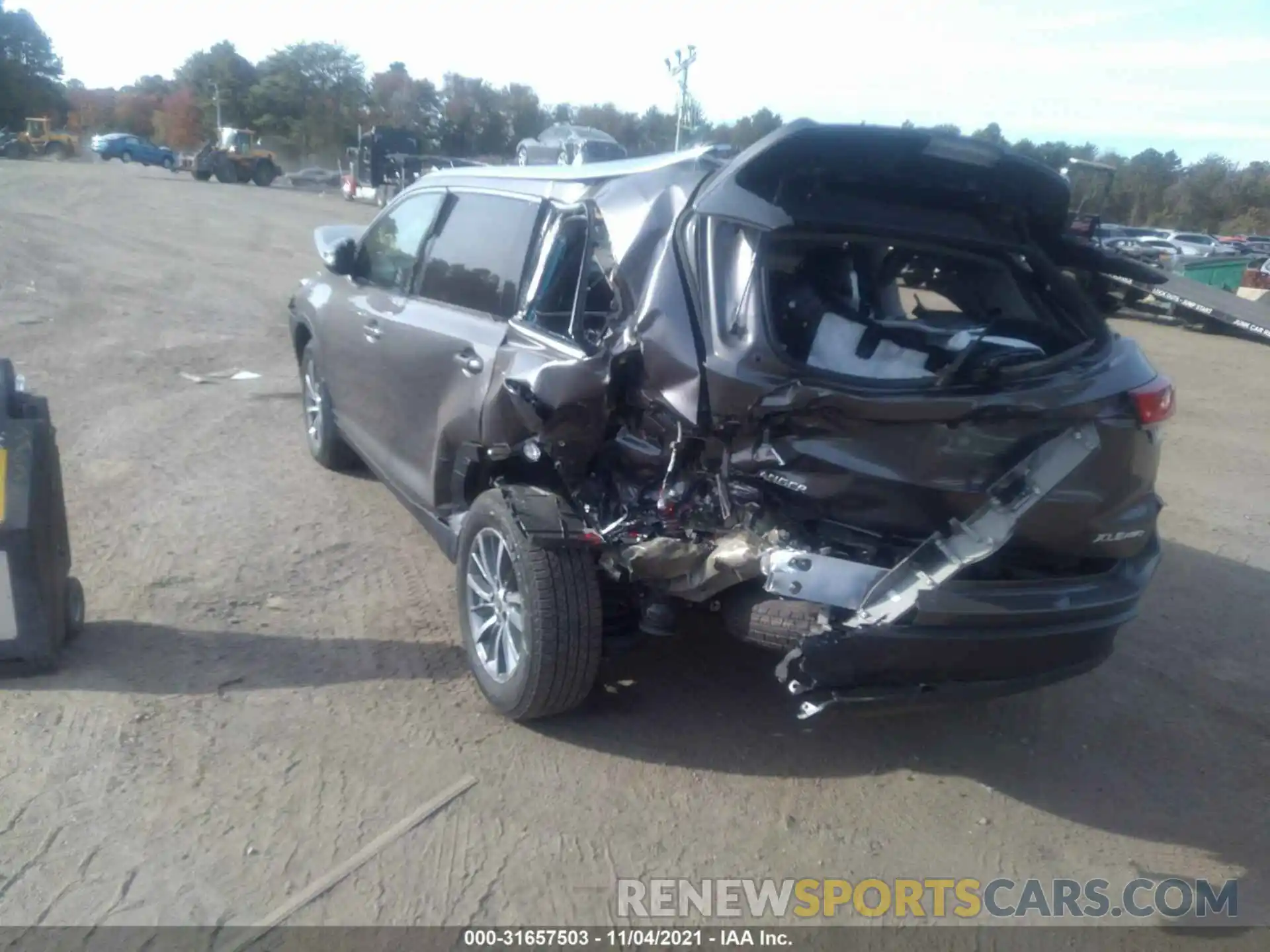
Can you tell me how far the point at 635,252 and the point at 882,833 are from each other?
202 centimetres

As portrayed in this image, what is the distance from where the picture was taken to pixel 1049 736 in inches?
158

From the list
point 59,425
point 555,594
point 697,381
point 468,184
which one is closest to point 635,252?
point 697,381

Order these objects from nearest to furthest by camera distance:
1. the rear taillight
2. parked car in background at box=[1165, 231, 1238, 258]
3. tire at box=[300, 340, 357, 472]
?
the rear taillight → tire at box=[300, 340, 357, 472] → parked car in background at box=[1165, 231, 1238, 258]

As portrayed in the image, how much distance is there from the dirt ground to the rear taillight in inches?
49.8

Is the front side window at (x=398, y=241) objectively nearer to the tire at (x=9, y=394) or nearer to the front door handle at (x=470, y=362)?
the front door handle at (x=470, y=362)

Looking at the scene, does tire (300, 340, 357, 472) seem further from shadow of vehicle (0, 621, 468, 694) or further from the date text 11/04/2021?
the date text 11/04/2021

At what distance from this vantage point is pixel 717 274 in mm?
3227

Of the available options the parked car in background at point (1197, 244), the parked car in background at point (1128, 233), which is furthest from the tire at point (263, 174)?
the parked car in background at point (1197, 244)

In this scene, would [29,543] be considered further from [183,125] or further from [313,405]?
[183,125]

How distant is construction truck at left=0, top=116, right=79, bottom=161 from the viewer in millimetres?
52188

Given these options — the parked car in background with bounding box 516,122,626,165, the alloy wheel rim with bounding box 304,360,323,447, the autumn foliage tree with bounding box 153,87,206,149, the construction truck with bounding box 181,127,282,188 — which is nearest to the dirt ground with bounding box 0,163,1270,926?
the alloy wheel rim with bounding box 304,360,323,447

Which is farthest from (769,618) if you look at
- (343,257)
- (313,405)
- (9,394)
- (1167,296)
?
(1167,296)

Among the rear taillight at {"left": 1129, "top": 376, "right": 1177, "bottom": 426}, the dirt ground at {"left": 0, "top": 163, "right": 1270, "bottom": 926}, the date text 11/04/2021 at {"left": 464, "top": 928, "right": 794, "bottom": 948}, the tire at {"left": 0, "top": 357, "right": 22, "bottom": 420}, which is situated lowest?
the date text 11/04/2021 at {"left": 464, "top": 928, "right": 794, "bottom": 948}

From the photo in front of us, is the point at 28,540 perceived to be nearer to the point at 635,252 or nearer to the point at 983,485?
the point at 635,252
